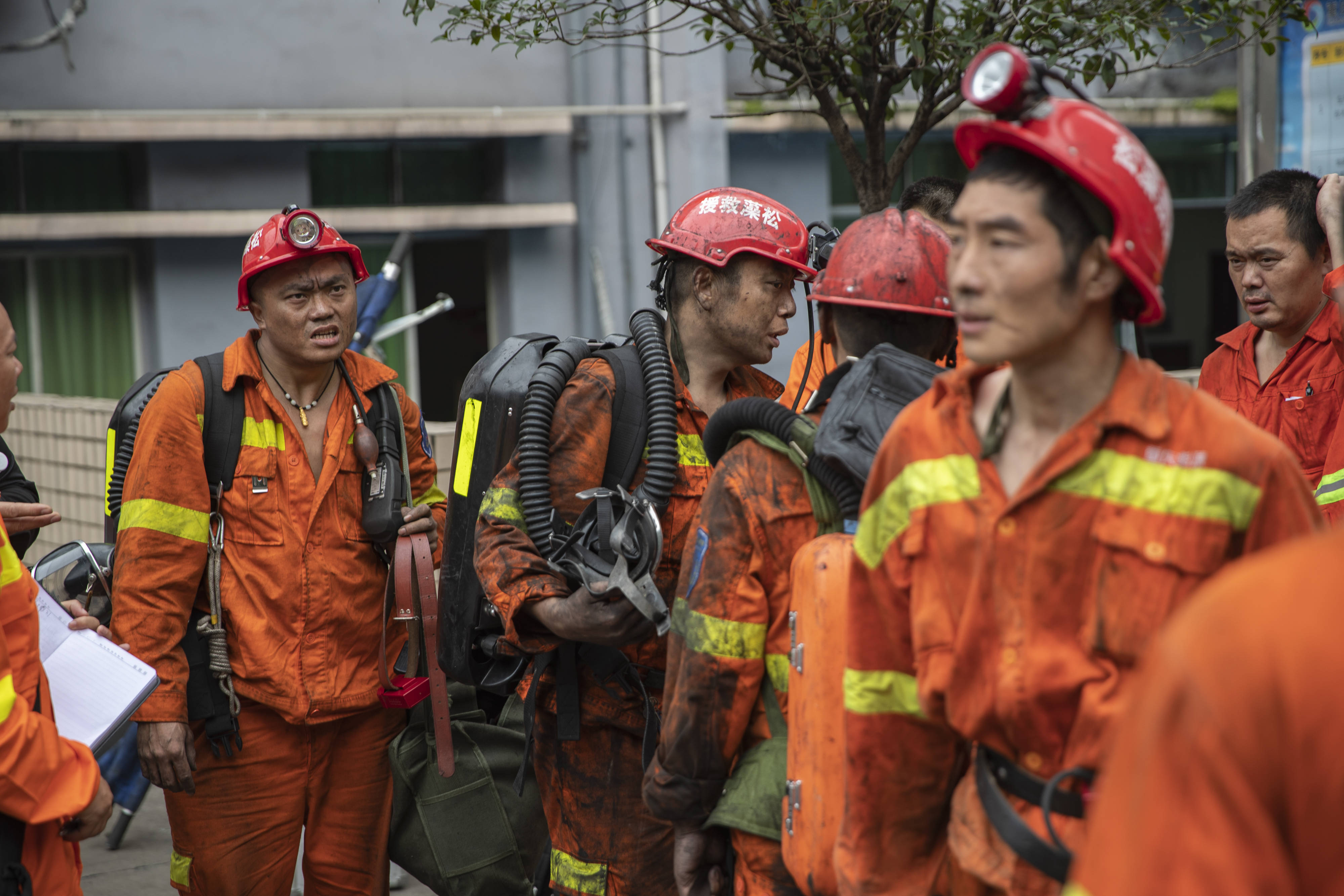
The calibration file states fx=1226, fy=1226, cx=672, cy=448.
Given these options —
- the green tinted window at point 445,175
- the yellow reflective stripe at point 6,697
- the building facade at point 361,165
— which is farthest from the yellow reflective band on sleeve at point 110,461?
the green tinted window at point 445,175

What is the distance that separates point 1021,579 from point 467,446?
6.37ft

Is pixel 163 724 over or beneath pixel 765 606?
beneath

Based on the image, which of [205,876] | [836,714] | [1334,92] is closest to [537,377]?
[836,714]

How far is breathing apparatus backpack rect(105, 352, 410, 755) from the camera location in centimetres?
340

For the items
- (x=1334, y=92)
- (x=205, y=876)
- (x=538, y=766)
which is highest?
(x=1334, y=92)

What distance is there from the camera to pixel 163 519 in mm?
3342

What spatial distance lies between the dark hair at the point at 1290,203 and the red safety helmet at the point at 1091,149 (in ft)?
8.62

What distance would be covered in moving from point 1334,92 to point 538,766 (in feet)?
18.7

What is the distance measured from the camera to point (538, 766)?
3252mm

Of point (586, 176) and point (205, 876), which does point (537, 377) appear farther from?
point (586, 176)

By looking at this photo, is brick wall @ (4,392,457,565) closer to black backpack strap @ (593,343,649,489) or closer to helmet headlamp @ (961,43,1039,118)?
black backpack strap @ (593,343,649,489)

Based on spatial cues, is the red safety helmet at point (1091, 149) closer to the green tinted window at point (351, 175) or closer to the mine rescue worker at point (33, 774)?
the mine rescue worker at point (33, 774)

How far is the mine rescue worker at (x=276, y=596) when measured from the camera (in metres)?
3.36

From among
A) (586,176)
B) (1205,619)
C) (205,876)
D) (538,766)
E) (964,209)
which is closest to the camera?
(1205,619)
